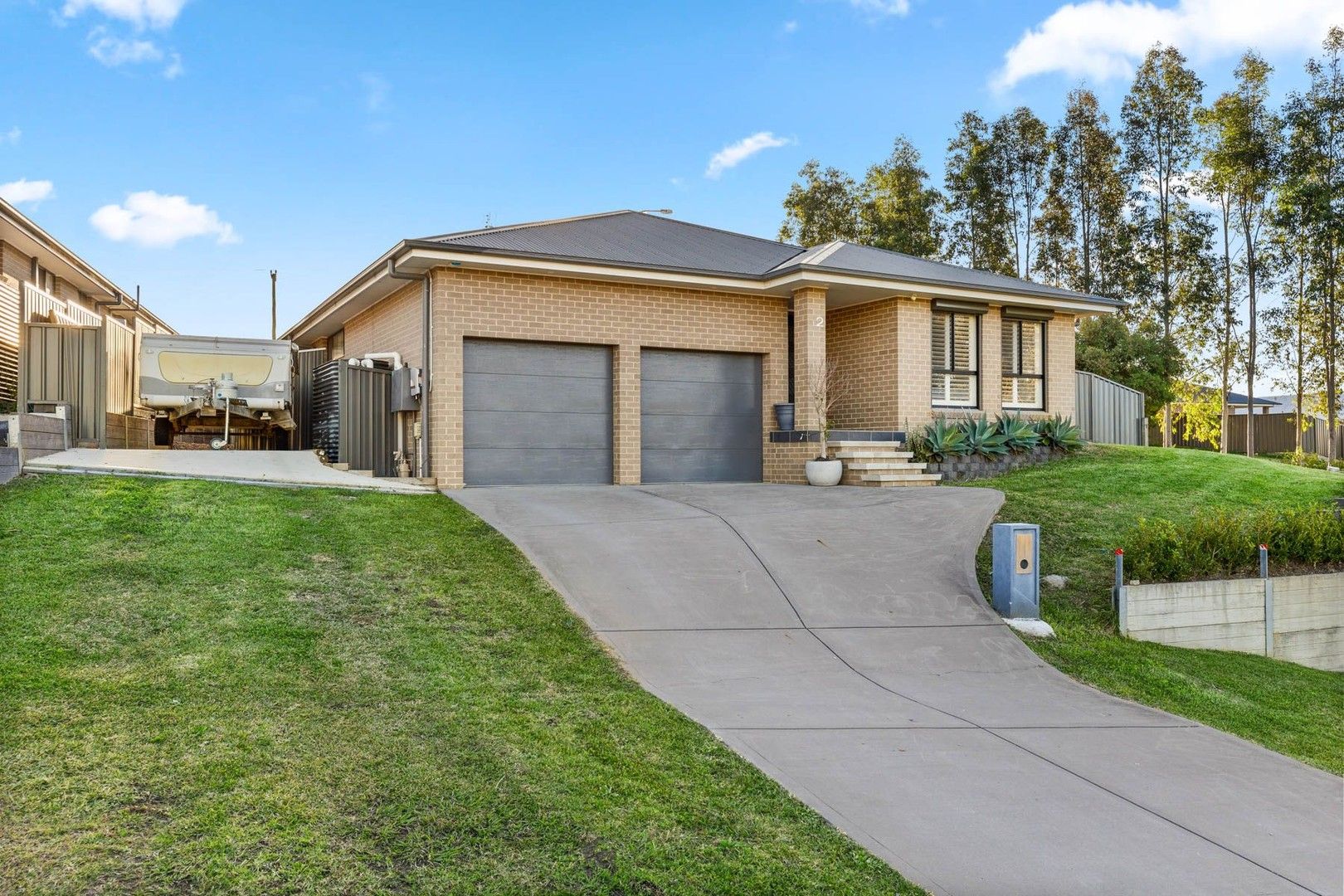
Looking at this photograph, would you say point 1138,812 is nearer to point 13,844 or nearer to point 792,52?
point 13,844

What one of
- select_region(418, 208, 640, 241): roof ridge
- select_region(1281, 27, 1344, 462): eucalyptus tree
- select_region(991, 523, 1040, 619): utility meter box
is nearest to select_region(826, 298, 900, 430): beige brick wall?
select_region(418, 208, 640, 241): roof ridge

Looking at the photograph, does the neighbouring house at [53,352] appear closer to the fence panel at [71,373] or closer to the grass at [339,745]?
the fence panel at [71,373]

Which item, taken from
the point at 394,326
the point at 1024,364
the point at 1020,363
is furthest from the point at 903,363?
the point at 394,326

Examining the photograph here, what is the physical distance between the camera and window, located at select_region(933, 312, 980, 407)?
16.6 m

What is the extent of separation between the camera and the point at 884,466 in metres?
14.6

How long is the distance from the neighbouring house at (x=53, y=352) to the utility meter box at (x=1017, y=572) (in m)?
11.5

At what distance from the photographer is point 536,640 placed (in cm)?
669

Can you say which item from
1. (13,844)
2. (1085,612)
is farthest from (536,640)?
(1085,612)

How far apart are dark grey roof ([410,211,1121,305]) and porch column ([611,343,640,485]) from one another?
1464 mm

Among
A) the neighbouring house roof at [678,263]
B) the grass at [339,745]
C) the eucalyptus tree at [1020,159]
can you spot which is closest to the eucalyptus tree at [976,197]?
the eucalyptus tree at [1020,159]

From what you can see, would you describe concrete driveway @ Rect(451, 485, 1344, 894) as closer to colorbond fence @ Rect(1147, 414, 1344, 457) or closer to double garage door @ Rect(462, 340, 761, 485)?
double garage door @ Rect(462, 340, 761, 485)

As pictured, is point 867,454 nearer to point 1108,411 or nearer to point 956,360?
point 956,360

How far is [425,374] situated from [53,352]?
510cm

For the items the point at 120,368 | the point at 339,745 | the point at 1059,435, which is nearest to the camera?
the point at 339,745
